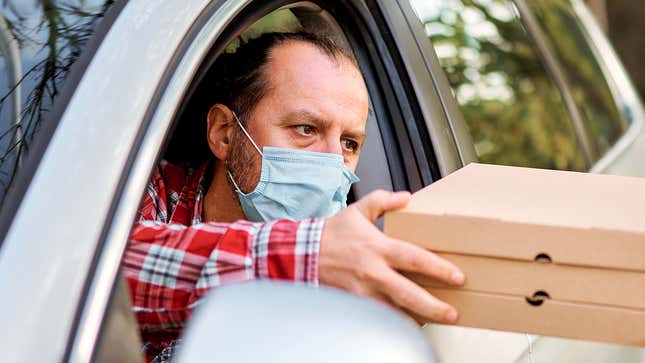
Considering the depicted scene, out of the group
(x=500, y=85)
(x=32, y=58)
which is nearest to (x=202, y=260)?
(x=32, y=58)

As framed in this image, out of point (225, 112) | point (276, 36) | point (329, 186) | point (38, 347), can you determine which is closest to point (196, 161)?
point (225, 112)

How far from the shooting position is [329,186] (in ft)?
7.86

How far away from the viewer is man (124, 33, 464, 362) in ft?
5.31

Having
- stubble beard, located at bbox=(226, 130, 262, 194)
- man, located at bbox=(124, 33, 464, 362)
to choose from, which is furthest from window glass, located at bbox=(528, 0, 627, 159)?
stubble beard, located at bbox=(226, 130, 262, 194)

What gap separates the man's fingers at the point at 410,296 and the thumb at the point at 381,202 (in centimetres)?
9

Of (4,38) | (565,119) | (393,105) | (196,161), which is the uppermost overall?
(565,119)

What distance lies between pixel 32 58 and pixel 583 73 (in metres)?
3.25

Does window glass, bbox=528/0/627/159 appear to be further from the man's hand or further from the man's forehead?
the man's hand

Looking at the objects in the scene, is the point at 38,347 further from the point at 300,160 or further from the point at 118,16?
the point at 300,160

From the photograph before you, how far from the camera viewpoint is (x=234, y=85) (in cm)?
281

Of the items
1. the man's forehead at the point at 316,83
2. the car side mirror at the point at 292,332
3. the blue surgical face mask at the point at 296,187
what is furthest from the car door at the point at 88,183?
the man's forehead at the point at 316,83

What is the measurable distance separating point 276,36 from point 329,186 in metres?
0.58

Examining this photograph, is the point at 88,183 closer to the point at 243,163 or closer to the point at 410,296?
the point at 410,296

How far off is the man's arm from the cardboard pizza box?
15 cm
